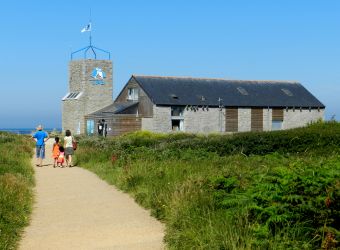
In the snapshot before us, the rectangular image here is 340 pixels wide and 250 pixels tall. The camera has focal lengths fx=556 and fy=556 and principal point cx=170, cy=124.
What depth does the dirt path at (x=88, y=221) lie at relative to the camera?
8492mm

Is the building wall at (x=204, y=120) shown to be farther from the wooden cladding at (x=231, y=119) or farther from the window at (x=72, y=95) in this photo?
the window at (x=72, y=95)

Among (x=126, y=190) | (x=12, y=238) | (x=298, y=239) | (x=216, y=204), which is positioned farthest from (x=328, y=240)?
(x=126, y=190)

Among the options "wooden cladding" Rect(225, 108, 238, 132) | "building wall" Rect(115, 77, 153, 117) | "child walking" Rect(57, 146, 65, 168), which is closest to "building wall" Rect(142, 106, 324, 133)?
"wooden cladding" Rect(225, 108, 238, 132)

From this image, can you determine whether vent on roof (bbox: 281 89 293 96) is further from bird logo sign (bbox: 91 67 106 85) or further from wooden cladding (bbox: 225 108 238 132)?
bird logo sign (bbox: 91 67 106 85)

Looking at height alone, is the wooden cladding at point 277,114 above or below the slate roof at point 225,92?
below

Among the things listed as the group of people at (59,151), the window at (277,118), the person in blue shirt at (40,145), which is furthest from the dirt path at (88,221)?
the window at (277,118)

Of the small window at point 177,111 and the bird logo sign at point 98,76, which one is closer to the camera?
the small window at point 177,111

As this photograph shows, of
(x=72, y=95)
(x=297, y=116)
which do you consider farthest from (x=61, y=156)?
(x=297, y=116)

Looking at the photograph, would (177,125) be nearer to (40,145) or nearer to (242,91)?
(242,91)

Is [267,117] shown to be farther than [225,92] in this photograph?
Yes

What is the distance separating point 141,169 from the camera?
14453 mm

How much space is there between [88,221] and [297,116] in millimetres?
52935

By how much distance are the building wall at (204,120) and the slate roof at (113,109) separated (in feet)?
18.6

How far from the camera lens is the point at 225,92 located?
2320 inches
